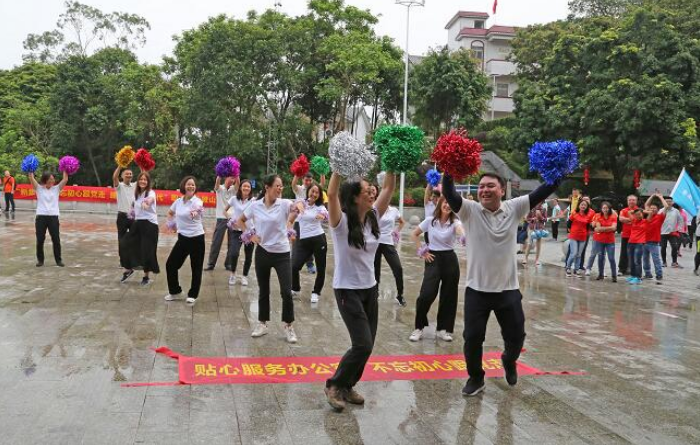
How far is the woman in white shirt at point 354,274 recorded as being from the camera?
179 inches

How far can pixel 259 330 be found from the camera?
664 centimetres

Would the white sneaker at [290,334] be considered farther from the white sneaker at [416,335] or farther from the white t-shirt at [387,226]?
the white t-shirt at [387,226]

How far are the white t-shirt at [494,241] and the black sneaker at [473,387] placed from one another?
762 mm

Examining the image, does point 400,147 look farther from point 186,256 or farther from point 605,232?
point 605,232

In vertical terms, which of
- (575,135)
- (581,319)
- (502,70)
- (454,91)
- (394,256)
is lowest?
(581,319)

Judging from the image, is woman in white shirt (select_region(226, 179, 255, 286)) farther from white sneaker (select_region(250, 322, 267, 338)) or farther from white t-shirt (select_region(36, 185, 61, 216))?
white t-shirt (select_region(36, 185, 61, 216))

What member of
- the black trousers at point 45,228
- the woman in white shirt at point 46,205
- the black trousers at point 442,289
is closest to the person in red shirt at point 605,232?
the black trousers at point 442,289

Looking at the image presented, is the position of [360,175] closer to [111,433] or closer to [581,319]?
[111,433]

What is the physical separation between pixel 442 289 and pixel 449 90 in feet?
87.8

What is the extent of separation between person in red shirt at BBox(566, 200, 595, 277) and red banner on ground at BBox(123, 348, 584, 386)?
8090 millimetres

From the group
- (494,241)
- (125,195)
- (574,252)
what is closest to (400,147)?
(494,241)

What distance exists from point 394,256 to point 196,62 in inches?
977

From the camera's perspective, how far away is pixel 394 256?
27.9 ft

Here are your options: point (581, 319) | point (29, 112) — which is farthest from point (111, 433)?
point (29, 112)
